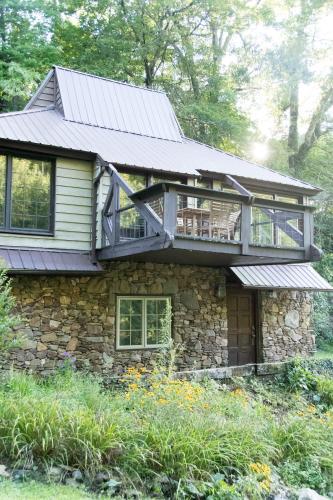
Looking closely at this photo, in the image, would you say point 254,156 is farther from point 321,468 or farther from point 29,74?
point 321,468

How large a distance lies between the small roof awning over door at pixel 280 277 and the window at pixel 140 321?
7.26ft

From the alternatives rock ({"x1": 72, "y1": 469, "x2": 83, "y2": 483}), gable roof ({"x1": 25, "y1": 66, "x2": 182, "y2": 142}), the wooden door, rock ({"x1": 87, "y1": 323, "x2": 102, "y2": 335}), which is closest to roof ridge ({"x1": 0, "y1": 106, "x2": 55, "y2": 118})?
gable roof ({"x1": 25, "y1": 66, "x2": 182, "y2": 142})

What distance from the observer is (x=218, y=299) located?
10.9 m

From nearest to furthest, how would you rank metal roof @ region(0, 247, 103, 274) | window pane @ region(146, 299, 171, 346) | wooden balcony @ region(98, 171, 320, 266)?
wooden balcony @ region(98, 171, 320, 266)
metal roof @ region(0, 247, 103, 274)
window pane @ region(146, 299, 171, 346)

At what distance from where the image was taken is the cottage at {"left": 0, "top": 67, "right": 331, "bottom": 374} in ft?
28.0

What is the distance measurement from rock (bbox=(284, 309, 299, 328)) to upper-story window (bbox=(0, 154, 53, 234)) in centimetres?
685

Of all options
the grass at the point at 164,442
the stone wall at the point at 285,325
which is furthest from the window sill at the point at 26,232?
the stone wall at the point at 285,325

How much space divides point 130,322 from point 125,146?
396 centimetres

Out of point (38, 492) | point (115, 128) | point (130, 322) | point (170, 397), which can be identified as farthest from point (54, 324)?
point (115, 128)

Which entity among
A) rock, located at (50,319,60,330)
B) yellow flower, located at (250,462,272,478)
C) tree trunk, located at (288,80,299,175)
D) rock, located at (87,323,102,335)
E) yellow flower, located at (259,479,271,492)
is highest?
tree trunk, located at (288,80,299,175)

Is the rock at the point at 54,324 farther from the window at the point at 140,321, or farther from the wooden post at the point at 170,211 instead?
the wooden post at the point at 170,211

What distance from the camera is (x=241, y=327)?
12109mm

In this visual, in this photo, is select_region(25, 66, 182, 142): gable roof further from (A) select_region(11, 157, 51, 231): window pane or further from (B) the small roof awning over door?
(B) the small roof awning over door

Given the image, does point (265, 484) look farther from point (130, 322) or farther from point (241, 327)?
point (241, 327)
